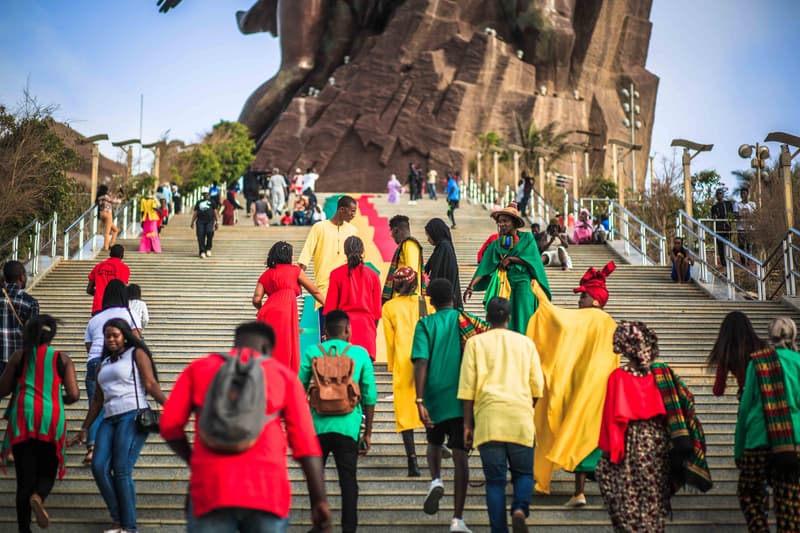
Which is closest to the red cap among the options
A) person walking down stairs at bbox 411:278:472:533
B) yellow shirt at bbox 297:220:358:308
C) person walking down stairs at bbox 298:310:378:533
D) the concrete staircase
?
person walking down stairs at bbox 411:278:472:533

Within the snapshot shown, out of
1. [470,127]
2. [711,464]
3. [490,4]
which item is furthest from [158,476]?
[490,4]

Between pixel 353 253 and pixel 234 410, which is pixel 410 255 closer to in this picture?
pixel 353 253

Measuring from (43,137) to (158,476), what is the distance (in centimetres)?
1262

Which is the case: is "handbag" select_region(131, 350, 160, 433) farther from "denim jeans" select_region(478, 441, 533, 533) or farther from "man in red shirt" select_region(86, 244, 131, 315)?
"man in red shirt" select_region(86, 244, 131, 315)

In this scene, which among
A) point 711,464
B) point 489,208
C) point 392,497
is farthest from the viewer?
point 489,208

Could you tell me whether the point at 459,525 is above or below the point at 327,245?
below

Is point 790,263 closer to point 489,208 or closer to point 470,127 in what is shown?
point 489,208

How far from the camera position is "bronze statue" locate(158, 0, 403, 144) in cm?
4569

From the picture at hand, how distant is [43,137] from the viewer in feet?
61.3

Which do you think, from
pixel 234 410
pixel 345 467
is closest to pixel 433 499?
pixel 345 467

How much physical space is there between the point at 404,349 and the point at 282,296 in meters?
1.22

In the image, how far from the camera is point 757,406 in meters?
5.84

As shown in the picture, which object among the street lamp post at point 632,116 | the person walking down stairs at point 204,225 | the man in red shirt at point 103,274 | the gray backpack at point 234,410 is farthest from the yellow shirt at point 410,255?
the street lamp post at point 632,116

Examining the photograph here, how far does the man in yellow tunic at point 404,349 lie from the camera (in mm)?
7180
